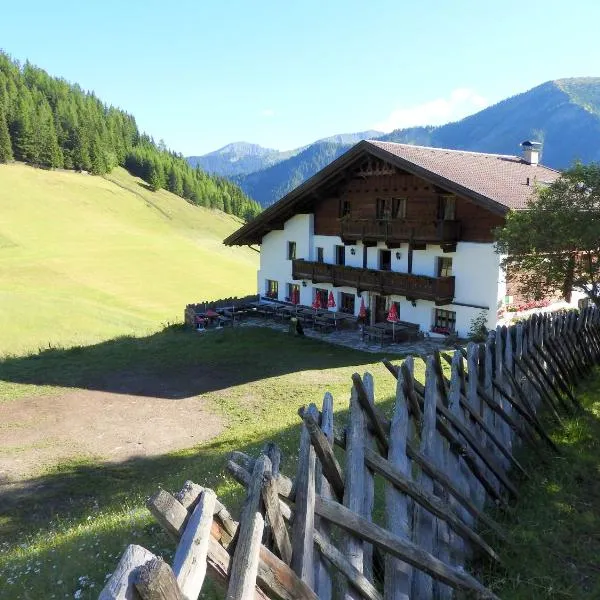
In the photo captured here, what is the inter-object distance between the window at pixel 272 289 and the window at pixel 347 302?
17.2ft

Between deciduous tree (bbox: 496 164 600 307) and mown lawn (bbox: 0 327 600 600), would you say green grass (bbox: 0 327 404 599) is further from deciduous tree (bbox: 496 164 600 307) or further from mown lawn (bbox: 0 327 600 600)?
deciduous tree (bbox: 496 164 600 307)

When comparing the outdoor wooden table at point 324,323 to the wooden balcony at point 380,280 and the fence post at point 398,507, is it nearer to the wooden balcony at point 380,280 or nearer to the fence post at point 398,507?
the wooden balcony at point 380,280

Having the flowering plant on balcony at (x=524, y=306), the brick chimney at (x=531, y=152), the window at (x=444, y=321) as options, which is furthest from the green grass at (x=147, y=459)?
the brick chimney at (x=531, y=152)

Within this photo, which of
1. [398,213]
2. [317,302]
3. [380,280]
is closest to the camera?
[380,280]

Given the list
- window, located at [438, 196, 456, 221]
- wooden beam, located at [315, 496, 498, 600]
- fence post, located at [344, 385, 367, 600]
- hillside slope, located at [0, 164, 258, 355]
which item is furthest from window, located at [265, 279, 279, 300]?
wooden beam, located at [315, 496, 498, 600]

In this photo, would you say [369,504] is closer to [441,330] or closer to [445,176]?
[445,176]

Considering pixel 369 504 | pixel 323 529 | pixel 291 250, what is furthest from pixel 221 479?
pixel 291 250

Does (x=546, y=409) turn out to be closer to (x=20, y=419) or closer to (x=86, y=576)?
(x=86, y=576)

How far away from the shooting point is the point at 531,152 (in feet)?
103

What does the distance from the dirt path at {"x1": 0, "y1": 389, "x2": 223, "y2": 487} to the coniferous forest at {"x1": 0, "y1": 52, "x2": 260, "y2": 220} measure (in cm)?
11229

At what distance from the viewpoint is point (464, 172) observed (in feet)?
78.7

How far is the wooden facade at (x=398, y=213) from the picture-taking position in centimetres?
2266

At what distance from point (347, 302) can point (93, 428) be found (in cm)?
1611

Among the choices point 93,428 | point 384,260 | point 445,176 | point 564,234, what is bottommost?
point 93,428
